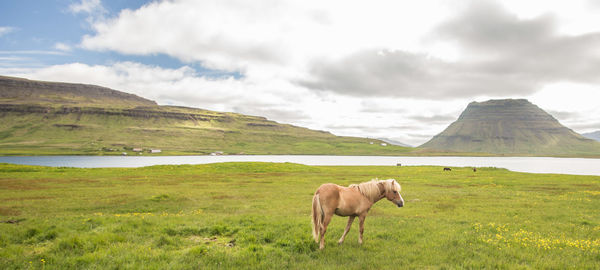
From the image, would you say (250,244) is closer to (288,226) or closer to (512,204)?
(288,226)

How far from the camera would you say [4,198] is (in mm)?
26203

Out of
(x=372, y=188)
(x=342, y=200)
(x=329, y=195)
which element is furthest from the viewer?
(x=372, y=188)

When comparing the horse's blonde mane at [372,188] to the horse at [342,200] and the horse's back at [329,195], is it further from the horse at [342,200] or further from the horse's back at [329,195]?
the horse's back at [329,195]

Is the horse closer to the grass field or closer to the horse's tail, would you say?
the horse's tail

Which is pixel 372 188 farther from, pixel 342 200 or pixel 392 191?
pixel 342 200

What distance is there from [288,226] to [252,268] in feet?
18.4

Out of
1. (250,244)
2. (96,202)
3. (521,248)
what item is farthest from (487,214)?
(96,202)

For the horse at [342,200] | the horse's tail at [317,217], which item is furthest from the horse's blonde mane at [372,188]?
the horse's tail at [317,217]

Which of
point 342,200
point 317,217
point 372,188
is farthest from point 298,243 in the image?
point 372,188

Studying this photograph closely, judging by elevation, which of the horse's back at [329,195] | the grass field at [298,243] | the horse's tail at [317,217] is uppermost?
the horse's back at [329,195]

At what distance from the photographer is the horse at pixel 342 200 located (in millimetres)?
11055

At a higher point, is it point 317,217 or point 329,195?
point 329,195

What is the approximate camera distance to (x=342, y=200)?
37.1ft

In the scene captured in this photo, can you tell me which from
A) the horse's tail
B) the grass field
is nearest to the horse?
the horse's tail
